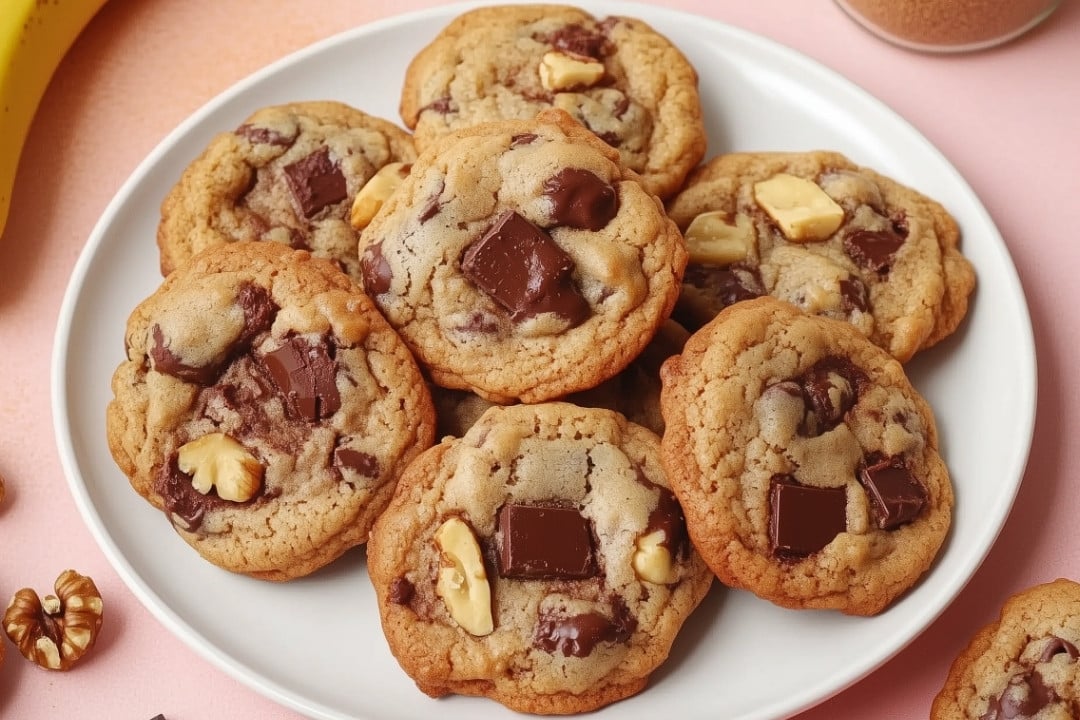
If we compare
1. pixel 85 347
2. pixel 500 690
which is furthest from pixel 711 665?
pixel 85 347

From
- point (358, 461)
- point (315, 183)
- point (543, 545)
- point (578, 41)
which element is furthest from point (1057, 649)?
point (315, 183)

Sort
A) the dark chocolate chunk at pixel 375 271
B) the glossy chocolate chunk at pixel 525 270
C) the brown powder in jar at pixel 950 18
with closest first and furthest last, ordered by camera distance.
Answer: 1. the glossy chocolate chunk at pixel 525 270
2. the dark chocolate chunk at pixel 375 271
3. the brown powder in jar at pixel 950 18

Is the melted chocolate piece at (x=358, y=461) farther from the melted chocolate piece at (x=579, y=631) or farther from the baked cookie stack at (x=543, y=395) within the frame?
the melted chocolate piece at (x=579, y=631)

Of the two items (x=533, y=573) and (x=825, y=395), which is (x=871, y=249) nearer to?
(x=825, y=395)

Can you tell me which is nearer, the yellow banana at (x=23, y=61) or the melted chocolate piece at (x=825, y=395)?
the melted chocolate piece at (x=825, y=395)

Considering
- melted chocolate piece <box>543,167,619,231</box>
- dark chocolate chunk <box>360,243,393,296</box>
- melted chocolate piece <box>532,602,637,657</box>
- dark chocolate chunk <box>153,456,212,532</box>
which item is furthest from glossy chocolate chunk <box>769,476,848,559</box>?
dark chocolate chunk <box>153,456,212,532</box>

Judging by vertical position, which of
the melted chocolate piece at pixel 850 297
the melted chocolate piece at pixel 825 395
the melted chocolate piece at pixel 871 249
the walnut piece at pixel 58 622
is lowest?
the walnut piece at pixel 58 622

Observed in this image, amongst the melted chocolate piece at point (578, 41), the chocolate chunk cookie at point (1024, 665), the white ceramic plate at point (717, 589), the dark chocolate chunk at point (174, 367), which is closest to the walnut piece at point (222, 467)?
the dark chocolate chunk at point (174, 367)
